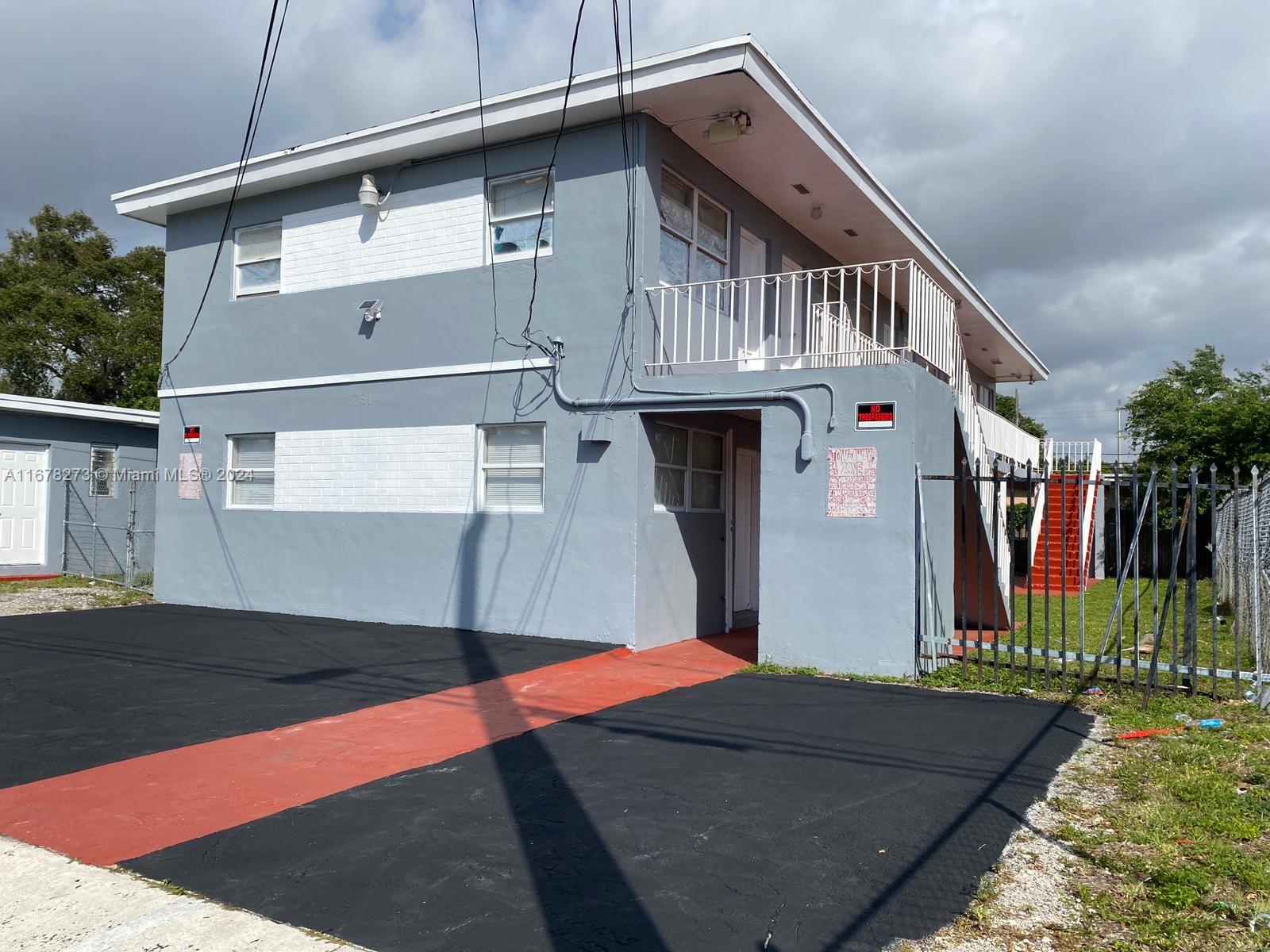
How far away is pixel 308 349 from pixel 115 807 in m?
8.32

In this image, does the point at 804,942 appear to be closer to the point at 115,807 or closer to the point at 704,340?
the point at 115,807

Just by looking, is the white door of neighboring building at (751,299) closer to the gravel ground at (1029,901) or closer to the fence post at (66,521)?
the gravel ground at (1029,901)

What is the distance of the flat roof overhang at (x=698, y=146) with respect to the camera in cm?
934

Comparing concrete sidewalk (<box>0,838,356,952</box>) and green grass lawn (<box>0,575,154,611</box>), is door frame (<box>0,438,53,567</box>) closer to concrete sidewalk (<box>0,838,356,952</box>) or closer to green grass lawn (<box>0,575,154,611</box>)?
green grass lawn (<box>0,575,154,611</box>)

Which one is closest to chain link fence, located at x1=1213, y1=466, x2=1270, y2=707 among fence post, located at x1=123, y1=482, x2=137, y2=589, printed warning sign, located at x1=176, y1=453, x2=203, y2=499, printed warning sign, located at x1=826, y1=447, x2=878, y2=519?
printed warning sign, located at x1=826, y1=447, x2=878, y2=519

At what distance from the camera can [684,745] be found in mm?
6375

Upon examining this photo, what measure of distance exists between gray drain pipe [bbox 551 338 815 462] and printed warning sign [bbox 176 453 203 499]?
615 centimetres

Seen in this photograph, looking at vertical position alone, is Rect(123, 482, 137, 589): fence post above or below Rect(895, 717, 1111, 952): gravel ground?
above

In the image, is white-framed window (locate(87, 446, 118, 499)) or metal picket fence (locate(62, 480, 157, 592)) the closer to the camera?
metal picket fence (locate(62, 480, 157, 592))

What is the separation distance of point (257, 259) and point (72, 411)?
6.25 meters

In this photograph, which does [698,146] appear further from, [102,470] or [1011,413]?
[1011,413]

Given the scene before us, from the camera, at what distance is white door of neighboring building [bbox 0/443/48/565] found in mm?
16188

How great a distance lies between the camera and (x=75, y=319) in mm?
31516

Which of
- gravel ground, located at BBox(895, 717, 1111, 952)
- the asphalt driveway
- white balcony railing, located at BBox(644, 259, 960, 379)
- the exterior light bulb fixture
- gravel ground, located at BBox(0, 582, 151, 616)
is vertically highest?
the exterior light bulb fixture
